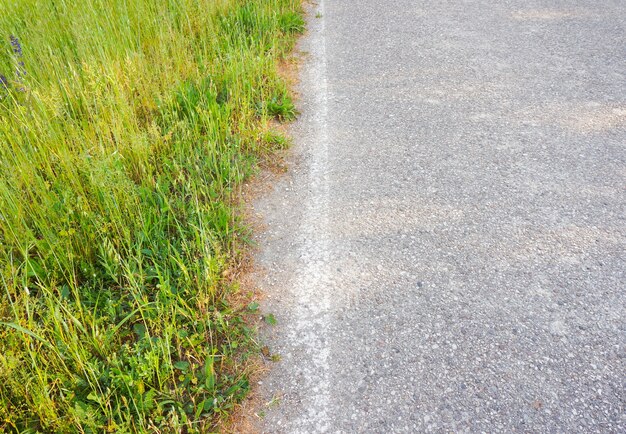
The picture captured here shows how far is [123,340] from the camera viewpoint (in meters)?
2.60

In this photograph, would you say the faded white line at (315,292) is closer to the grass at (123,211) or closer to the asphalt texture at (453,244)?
the asphalt texture at (453,244)

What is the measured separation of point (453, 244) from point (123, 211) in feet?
6.79

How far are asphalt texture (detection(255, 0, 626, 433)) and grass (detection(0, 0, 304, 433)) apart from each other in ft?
1.13

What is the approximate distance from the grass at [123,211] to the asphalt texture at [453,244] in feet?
1.13

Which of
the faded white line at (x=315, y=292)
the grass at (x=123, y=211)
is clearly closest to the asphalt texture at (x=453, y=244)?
the faded white line at (x=315, y=292)

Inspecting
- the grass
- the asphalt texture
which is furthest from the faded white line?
the grass

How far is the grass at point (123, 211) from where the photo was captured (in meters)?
2.30

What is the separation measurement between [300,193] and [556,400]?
→ 6.98 ft

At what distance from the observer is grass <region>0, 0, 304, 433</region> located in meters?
2.30

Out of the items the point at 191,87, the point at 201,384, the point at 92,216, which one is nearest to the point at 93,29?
the point at 191,87

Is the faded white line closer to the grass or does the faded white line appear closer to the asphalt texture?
the asphalt texture

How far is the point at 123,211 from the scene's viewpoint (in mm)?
3207

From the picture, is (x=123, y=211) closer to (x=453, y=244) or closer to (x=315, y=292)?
(x=315, y=292)

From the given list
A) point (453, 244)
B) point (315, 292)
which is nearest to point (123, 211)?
point (315, 292)
